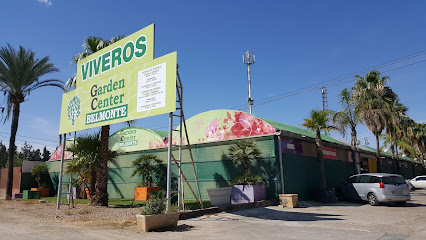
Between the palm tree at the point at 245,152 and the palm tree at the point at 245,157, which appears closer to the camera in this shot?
the palm tree at the point at 245,157

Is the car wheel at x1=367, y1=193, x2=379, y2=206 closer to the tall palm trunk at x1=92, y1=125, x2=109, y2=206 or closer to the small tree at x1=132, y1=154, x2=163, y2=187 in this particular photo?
the small tree at x1=132, y1=154, x2=163, y2=187

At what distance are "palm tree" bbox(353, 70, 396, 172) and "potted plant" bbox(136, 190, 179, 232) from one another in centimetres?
1799

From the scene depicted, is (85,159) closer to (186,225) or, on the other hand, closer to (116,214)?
(116,214)

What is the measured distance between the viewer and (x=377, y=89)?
80.3 ft

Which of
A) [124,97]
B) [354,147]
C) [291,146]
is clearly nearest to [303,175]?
[291,146]

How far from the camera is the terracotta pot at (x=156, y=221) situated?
8.55 m

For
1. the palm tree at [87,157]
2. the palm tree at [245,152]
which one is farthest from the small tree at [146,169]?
the palm tree at [245,152]

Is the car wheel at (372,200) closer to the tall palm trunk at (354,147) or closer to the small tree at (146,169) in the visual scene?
the tall palm trunk at (354,147)

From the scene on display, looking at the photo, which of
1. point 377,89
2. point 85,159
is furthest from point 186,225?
point 377,89

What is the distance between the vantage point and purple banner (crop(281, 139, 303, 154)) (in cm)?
1581

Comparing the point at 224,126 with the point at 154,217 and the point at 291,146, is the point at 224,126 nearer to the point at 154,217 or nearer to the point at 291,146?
the point at 291,146

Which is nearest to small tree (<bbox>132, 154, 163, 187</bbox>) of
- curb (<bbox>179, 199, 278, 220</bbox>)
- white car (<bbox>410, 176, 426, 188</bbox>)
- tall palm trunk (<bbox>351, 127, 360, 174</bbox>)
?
curb (<bbox>179, 199, 278, 220</bbox>)

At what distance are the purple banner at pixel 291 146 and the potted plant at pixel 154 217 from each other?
8.25 metres

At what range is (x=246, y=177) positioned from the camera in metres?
14.7
